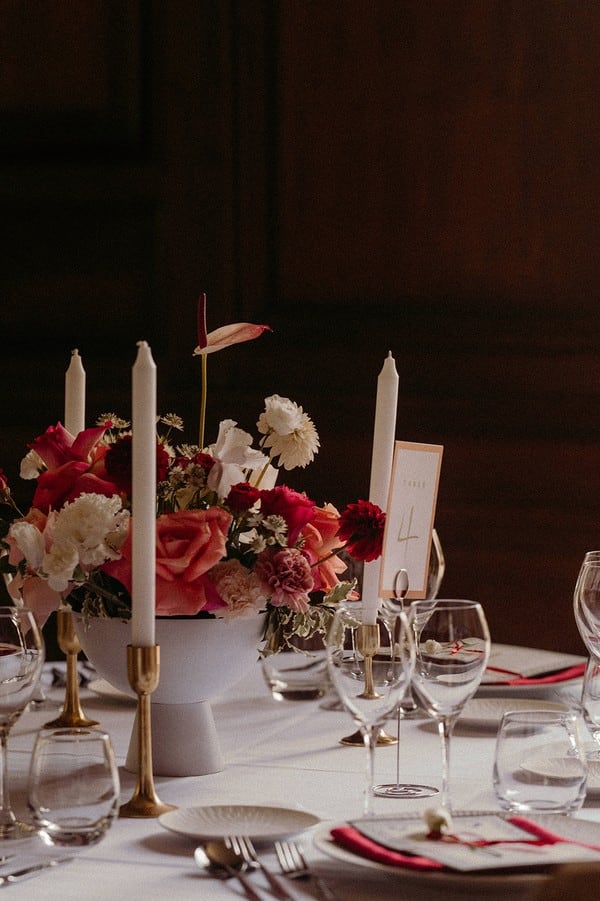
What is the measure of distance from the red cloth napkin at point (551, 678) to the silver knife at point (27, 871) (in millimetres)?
807

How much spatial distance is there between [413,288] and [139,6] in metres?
1.04

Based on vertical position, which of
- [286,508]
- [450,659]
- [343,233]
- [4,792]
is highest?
[343,233]

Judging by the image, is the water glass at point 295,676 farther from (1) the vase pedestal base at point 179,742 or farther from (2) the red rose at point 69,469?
(2) the red rose at point 69,469

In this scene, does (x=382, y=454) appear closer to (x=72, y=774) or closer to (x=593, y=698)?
(x=593, y=698)

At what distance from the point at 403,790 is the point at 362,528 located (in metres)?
0.26

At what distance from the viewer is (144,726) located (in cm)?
114

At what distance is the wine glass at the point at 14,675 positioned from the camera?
1056 mm

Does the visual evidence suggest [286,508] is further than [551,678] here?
No

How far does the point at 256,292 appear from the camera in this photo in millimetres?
3174

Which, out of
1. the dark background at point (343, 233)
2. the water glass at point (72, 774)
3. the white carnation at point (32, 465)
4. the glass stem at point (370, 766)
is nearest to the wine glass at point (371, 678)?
the glass stem at point (370, 766)

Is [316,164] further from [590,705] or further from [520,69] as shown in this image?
[590,705]

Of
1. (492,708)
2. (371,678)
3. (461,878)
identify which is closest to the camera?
(461,878)

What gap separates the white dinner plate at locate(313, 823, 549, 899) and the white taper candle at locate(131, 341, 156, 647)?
Answer: 309 millimetres

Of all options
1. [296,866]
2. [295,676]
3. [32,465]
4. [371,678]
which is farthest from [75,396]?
[296,866]
